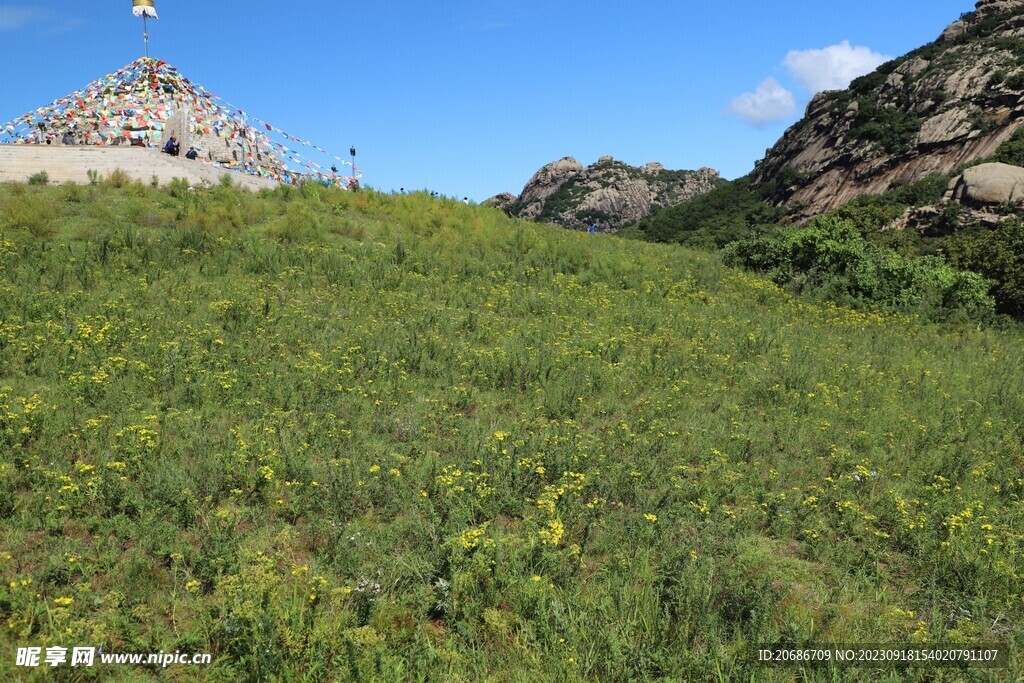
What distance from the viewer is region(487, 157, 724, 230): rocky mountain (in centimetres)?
12938

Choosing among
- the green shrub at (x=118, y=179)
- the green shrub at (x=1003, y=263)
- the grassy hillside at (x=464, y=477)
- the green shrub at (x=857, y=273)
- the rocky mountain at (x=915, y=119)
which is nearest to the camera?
the grassy hillside at (x=464, y=477)

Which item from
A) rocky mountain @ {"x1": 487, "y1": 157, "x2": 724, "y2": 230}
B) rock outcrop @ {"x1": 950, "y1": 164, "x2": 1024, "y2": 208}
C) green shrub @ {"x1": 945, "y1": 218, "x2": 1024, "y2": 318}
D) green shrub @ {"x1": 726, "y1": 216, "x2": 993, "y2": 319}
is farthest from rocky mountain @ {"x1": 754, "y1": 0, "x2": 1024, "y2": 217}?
green shrub @ {"x1": 726, "y1": 216, "x2": 993, "y2": 319}

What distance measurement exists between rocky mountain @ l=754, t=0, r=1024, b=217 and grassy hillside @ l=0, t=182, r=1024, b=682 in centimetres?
5656

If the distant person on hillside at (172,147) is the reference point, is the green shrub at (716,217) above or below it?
above

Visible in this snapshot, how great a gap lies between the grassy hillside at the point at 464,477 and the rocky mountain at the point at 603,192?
4399 inches

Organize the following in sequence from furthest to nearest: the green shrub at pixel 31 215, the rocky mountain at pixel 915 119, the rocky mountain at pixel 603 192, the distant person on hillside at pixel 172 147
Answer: the rocky mountain at pixel 603 192 → the rocky mountain at pixel 915 119 → the distant person on hillside at pixel 172 147 → the green shrub at pixel 31 215

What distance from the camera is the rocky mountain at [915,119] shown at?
59.1m

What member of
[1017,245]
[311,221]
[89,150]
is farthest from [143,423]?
[1017,245]

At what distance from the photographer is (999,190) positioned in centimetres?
4200

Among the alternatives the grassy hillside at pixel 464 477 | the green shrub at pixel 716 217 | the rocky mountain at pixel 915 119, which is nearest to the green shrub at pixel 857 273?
the grassy hillside at pixel 464 477

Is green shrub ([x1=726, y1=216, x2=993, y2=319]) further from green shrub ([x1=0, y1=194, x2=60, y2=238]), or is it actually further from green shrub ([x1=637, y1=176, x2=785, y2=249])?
green shrub ([x1=637, y1=176, x2=785, y2=249])

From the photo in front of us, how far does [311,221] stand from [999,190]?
143ft

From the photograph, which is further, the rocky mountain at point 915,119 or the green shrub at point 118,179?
the rocky mountain at point 915,119

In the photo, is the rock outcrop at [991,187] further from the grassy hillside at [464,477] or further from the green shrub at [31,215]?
the green shrub at [31,215]
